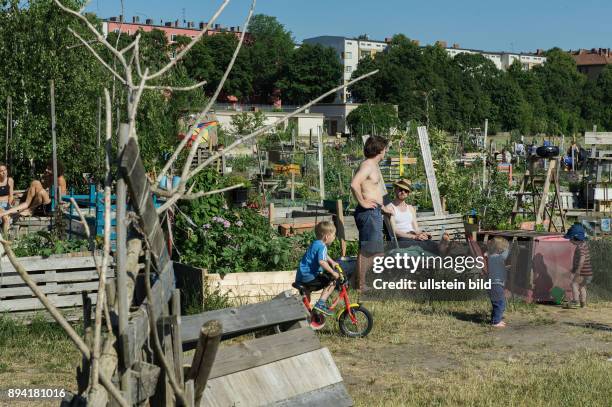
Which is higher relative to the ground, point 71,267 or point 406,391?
point 71,267

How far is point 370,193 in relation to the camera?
9586 millimetres

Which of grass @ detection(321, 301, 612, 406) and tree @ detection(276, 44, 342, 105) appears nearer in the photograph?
grass @ detection(321, 301, 612, 406)

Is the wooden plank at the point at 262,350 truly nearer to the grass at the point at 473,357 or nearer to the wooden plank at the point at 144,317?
the wooden plank at the point at 144,317

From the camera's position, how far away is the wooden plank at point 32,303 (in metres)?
7.82

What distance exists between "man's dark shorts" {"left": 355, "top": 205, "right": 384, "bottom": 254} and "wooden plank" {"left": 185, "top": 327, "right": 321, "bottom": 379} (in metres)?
4.90

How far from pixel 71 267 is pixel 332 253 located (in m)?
4.15

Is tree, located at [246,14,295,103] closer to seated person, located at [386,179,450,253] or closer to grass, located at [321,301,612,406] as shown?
seated person, located at [386,179,450,253]

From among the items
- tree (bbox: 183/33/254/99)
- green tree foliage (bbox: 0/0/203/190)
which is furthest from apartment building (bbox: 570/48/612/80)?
green tree foliage (bbox: 0/0/203/190)

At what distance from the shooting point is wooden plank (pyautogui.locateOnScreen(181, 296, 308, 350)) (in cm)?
430

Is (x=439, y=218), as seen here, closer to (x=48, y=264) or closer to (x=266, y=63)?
(x=48, y=264)

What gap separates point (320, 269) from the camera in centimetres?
823

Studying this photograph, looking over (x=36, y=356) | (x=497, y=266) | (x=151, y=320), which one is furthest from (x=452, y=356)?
(x=151, y=320)

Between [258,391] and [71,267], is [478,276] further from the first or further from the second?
[258,391]

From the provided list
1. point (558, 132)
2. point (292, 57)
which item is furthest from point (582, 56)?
point (292, 57)
